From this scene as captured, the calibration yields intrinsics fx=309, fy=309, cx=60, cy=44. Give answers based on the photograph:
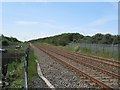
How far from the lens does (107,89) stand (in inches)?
461

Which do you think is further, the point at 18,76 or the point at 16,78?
the point at 18,76

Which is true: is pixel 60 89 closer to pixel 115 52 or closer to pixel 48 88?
pixel 48 88

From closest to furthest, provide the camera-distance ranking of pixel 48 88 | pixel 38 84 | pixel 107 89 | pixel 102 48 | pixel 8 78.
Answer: pixel 107 89
pixel 48 88
pixel 38 84
pixel 8 78
pixel 102 48

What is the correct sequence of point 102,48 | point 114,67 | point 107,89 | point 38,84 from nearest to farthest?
point 107,89 < point 38,84 < point 114,67 < point 102,48

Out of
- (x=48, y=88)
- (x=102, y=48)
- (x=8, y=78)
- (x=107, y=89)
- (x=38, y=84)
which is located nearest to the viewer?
(x=107, y=89)

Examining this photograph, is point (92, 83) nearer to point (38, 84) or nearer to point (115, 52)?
point (38, 84)

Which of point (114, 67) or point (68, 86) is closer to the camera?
point (68, 86)

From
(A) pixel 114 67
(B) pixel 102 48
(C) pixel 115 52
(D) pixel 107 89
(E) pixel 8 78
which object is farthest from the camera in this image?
(B) pixel 102 48

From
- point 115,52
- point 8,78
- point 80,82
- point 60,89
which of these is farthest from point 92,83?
point 115,52

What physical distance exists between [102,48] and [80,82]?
29.9 m

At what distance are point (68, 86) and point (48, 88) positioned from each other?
1129mm

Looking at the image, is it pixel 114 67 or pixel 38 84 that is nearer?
pixel 38 84

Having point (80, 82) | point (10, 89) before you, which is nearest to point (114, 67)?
point (80, 82)

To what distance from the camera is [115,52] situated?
36844 mm
